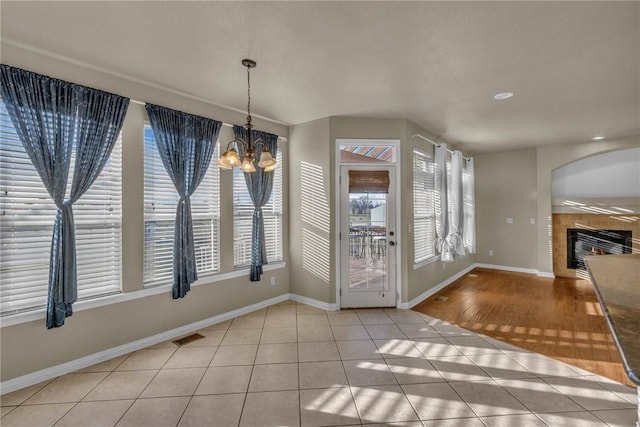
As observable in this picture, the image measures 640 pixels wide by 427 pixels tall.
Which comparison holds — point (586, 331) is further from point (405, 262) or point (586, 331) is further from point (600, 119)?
point (600, 119)

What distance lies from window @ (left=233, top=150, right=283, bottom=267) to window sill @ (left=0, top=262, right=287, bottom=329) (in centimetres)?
20

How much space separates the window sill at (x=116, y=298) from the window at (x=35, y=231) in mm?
54

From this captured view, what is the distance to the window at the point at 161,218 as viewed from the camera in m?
3.04

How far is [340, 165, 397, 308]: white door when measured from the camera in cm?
412

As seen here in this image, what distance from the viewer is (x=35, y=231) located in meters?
2.39

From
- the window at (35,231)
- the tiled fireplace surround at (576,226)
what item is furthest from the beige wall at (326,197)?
the tiled fireplace surround at (576,226)

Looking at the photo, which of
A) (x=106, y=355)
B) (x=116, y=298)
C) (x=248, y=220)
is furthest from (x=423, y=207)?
(x=106, y=355)

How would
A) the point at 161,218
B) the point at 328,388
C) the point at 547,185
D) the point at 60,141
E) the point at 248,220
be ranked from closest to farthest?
the point at 328,388, the point at 60,141, the point at 161,218, the point at 248,220, the point at 547,185

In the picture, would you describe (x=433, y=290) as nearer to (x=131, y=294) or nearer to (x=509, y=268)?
(x=509, y=268)

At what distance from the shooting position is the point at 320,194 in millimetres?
4129

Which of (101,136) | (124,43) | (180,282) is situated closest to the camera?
(124,43)

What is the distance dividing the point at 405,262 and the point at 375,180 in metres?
1.25

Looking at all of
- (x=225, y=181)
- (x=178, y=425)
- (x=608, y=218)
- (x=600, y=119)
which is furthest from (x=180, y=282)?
(x=608, y=218)

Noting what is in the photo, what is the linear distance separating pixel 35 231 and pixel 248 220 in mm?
2107
